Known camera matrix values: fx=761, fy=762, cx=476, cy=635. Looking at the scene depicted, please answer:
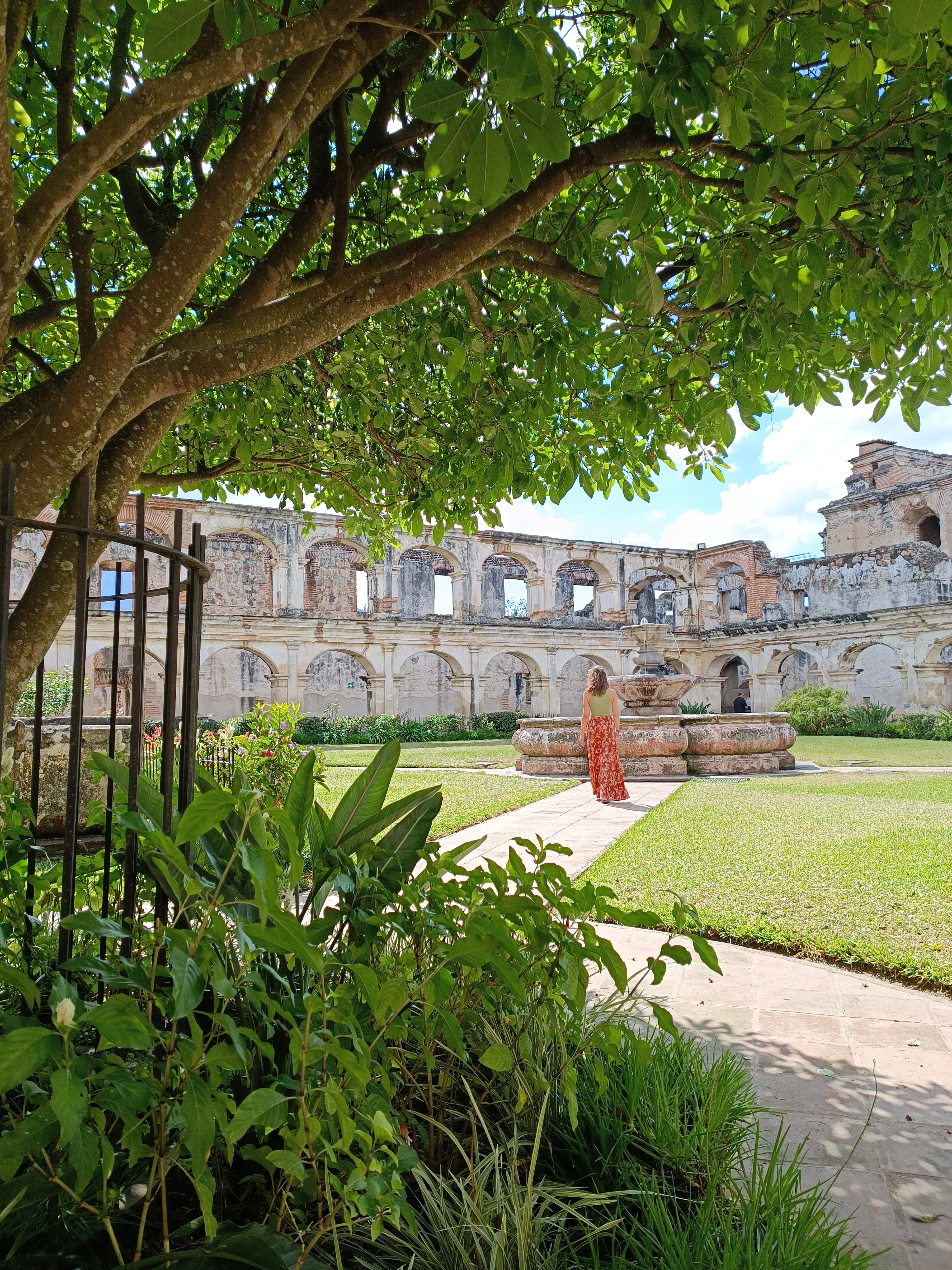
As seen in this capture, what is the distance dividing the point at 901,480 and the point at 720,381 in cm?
2984

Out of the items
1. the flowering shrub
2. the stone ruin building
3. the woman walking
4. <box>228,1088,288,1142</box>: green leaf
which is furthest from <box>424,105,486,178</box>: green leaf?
the stone ruin building

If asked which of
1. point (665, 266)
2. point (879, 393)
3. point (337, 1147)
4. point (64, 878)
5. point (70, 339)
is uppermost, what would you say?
point (70, 339)

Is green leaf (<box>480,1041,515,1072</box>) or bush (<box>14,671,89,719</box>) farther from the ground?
bush (<box>14,671,89,719</box>)

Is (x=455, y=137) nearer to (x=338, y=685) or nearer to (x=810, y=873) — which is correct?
(x=810, y=873)

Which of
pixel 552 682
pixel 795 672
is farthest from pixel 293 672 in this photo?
pixel 795 672

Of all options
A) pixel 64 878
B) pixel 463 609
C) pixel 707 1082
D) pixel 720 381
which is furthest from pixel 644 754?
pixel 463 609

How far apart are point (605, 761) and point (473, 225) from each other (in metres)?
7.33

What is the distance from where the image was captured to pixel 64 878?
153 centimetres

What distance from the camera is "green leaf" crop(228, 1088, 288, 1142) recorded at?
3.56ft

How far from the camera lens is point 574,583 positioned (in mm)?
→ 32250

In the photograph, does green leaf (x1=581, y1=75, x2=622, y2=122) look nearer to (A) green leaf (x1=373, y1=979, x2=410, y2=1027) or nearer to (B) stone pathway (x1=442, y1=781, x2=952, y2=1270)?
(A) green leaf (x1=373, y1=979, x2=410, y2=1027)

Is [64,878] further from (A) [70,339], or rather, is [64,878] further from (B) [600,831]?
(B) [600,831]

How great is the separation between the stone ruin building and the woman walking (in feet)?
51.6

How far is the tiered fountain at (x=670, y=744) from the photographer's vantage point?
12125mm
